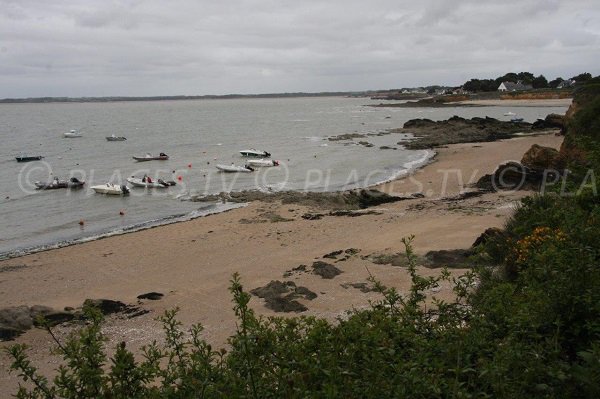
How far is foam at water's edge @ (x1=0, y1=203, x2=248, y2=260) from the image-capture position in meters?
20.9

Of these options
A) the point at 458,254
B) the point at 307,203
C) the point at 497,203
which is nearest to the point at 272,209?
the point at 307,203

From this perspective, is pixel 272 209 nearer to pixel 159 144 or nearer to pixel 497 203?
pixel 497 203

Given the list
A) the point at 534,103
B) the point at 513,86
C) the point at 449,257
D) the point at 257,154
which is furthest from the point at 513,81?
the point at 449,257

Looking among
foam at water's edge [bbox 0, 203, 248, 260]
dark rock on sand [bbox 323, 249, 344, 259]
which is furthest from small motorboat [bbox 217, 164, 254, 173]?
dark rock on sand [bbox 323, 249, 344, 259]

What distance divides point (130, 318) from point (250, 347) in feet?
30.9

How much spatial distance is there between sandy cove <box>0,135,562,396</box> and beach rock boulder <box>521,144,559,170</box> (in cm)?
205

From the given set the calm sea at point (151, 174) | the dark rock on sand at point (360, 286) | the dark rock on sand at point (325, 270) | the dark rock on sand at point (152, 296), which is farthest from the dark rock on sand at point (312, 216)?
the dark rock on sand at point (152, 296)

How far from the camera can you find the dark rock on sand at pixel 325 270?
44.8ft

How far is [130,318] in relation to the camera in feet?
40.6

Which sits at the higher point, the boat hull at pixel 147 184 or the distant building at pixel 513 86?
the distant building at pixel 513 86

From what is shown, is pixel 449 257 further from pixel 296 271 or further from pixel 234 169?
pixel 234 169

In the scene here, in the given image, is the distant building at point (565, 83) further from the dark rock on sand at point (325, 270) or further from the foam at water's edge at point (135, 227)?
the dark rock on sand at point (325, 270)

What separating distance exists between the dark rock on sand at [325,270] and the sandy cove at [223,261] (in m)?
0.24

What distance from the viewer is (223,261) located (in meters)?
16.9
